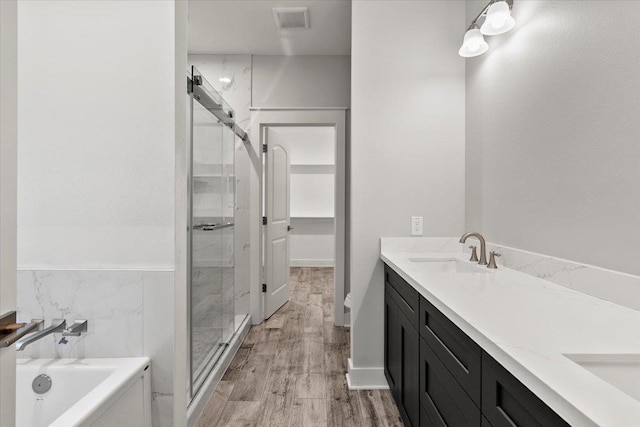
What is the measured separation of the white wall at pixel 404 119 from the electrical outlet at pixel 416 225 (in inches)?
1.4

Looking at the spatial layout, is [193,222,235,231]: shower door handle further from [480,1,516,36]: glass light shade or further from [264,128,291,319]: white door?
[480,1,516,36]: glass light shade

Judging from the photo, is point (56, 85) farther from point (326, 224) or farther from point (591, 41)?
point (326, 224)

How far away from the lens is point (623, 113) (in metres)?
1.14

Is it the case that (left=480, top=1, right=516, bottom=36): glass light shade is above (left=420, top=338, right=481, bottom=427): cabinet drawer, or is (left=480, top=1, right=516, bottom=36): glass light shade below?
above

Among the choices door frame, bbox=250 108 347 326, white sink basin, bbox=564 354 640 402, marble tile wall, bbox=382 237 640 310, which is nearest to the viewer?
white sink basin, bbox=564 354 640 402

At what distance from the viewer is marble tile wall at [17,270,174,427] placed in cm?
141

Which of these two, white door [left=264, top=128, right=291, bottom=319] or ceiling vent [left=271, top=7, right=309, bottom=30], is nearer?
ceiling vent [left=271, top=7, right=309, bottom=30]

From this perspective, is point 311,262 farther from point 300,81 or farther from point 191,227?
point 191,227

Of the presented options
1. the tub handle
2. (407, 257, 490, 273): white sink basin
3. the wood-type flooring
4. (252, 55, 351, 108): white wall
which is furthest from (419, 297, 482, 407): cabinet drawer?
(252, 55, 351, 108): white wall

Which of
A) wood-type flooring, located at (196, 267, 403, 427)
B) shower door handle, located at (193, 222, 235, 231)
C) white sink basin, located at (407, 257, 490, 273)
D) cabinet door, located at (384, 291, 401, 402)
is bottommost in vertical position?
wood-type flooring, located at (196, 267, 403, 427)

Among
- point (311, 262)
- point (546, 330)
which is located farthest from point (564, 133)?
point (311, 262)

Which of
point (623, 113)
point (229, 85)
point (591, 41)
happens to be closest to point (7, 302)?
point (623, 113)

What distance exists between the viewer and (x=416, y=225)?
2.27 metres

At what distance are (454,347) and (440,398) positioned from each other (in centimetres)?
25
